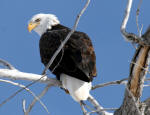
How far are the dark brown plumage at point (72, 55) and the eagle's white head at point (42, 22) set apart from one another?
92 cm

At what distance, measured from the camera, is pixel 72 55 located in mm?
5066

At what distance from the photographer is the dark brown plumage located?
4.95 meters

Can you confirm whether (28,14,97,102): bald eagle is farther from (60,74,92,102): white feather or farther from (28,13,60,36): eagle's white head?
(28,13,60,36): eagle's white head

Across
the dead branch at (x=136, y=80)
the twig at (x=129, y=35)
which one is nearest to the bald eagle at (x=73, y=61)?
the dead branch at (x=136, y=80)

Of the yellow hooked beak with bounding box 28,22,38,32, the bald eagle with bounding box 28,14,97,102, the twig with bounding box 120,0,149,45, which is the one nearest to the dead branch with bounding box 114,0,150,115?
the twig with bounding box 120,0,149,45

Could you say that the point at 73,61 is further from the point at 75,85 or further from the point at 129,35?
the point at 129,35

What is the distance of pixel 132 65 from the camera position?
11.7ft

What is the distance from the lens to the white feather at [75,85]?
501 cm

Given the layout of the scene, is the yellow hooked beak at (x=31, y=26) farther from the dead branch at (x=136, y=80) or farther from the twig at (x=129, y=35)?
the twig at (x=129, y=35)

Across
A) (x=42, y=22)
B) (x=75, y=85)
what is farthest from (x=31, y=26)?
(x=75, y=85)

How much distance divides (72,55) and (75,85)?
16.3 inches

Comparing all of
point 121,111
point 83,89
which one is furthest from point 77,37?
point 121,111

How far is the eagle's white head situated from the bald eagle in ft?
2.97

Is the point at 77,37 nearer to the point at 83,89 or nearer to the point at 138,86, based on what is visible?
the point at 83,89
